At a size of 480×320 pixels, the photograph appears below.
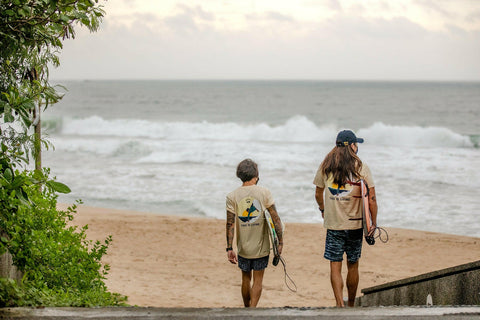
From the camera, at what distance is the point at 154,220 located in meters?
12.6

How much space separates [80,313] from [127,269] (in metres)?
5.91

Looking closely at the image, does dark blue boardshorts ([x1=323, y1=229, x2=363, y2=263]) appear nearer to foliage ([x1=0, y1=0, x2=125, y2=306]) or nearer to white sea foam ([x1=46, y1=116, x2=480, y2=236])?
foliage ([x1=0, y1=0, x2=125, y2=306])

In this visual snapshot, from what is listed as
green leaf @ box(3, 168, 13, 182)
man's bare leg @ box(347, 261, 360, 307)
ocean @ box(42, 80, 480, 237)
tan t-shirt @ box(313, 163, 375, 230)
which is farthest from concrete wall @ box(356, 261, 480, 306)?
ocean @ box(42, 80, 480, 237)

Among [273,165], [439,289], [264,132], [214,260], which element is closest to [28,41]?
[439,289]

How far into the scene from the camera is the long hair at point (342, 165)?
4.38m

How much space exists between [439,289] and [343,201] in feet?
3.43

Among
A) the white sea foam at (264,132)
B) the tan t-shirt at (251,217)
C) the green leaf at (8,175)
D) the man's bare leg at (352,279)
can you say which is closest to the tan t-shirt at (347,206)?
the man's bare leg at (352,279)

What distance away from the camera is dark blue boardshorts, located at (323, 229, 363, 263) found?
14.5ft

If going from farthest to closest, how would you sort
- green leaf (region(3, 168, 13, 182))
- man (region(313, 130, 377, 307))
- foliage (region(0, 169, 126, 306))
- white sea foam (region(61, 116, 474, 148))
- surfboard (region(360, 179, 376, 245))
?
white sea foam (region(61, 116, 474, 148))
man (region(313, 130, 377, 307))
surfboard (region(360, 179, 376, 245))
green leaf (region(3, 168, 13, 182))
foliage (region(0, 169, 126, 306))

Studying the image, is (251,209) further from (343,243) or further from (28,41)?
(28,41)

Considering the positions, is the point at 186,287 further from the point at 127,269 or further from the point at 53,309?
the point at 53,309

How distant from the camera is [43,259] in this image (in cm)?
375

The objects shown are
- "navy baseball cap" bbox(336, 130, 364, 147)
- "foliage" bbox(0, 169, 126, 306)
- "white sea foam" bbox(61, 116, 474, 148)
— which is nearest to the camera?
"foliage" bbox(0, 169, 126, 306)

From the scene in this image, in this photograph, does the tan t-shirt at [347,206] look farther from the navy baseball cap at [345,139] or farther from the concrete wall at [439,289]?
the concrete wall at [439,289]
